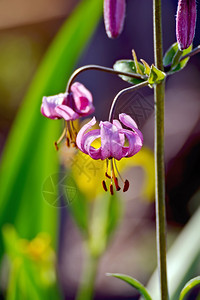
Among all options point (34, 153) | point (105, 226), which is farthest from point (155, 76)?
point (34, 153)

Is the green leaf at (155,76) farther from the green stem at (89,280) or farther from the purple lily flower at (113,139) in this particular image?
the green stem at (89,280)

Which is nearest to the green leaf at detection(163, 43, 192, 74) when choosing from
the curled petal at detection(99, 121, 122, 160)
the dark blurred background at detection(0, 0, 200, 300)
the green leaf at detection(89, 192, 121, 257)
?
Answer: the curled petal at detection(99, 121, 122, 160)

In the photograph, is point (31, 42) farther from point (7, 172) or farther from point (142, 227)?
point (7, 172)

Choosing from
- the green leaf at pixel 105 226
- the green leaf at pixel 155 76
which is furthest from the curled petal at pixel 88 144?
the green leaf at pixel 105 226

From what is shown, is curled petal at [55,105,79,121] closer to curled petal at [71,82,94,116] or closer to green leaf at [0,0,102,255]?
curled petal at [71,82,94,116]

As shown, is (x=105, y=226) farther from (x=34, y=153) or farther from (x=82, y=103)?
(x=82, y=103)
